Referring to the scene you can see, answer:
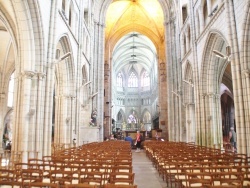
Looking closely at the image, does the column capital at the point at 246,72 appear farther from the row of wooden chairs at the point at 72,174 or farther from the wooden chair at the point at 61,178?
the wooden chair at the point at 61,178

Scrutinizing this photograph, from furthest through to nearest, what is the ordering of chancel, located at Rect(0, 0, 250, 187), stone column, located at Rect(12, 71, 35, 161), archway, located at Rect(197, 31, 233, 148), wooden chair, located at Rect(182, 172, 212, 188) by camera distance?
archway, located at Rect(197, 31, 233, 148), chancel, located at Rect(0, 0, 250, 187), stone column, located at Rect(12, 71, 35, 161), wooden chair, located at Rect(182, 172, 212, 188)

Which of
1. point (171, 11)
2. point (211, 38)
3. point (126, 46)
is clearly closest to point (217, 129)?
point (211, 38)

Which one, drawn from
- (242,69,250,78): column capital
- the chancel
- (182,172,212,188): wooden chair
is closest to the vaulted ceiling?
the chancel

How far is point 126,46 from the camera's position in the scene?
4756 centimetres

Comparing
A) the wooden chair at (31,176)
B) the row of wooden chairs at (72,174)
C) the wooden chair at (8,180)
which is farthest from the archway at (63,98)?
the wooden chair at (31,176)

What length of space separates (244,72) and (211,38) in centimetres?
559

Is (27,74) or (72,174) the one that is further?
(27,74)

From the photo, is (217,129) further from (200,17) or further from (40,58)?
(40,58)

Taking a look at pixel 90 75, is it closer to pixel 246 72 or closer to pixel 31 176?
pixel 246 72

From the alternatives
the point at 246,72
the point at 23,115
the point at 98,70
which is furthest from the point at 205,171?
the point at 98,70

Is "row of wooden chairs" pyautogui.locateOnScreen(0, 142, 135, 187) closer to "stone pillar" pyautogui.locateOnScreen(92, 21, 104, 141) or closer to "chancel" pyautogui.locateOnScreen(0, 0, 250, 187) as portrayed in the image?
"chancel" pyautogui.locateOnScreen(0, 0, 250, 187)

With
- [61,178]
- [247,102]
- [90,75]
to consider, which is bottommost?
[61,178]

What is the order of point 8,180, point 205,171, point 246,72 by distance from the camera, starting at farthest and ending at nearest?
point 246,72 → point 205,171 → point 8,180

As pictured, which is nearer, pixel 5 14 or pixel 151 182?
pixel 151 182
